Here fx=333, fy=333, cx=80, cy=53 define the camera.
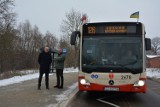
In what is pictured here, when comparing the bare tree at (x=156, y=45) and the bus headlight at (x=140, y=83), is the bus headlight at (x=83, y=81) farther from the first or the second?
the bare tree at (x=156, y=45)

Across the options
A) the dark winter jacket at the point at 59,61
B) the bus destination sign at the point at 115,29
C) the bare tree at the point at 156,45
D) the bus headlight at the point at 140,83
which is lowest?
the bus headlight at the point at 140,83

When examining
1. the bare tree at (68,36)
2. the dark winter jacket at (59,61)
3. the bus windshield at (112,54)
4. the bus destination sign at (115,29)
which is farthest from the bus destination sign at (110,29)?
the bare tree at (68,36)

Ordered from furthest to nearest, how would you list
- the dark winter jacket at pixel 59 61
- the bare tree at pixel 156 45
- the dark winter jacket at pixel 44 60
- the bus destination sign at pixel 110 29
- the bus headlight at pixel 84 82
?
the bare tree at pixel 156 45 → the dark winter jacket at pixel 59 61 → the dark winter jacket at pixel 44 60 → the bus destination sign at pixel 110 29 → the bus headlight at pixel 84 82

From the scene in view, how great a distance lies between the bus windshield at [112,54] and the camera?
12.0 m

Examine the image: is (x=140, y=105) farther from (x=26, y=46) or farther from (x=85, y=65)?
(x=26, y=46)

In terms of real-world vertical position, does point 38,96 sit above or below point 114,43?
below

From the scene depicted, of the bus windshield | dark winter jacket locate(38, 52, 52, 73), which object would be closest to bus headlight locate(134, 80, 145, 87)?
the bus windshield

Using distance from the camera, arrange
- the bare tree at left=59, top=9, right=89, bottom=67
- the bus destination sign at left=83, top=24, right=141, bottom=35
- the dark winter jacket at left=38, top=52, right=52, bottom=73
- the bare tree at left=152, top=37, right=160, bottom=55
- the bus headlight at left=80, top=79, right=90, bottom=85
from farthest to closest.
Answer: the bare tree at left=152, top=37, right=160, bottom=55 → the bare tree at left=59, top=9, right=89, bottom=67 → the dark winter jacket at left=38, top=52, right=52, bottom=73 → the bus destination sign at left=83, top=24, right=141, bottom=35 → the bus headlight at left=80, top=79, right=90, bottom=85

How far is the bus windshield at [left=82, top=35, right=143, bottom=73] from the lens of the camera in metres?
Answer: 12.0

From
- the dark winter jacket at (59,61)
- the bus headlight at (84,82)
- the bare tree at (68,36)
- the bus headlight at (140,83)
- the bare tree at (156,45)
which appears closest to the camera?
the bus headlight at (140,83)

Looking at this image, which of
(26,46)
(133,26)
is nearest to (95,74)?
(133,26)

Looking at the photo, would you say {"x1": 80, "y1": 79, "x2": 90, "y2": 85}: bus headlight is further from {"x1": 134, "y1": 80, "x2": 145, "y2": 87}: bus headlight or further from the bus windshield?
{"x1": 134, "y1": 80, "x2": 145, "y2": 87}: bus headlight

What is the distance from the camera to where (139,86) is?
39.2ft

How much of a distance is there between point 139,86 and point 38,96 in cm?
390
